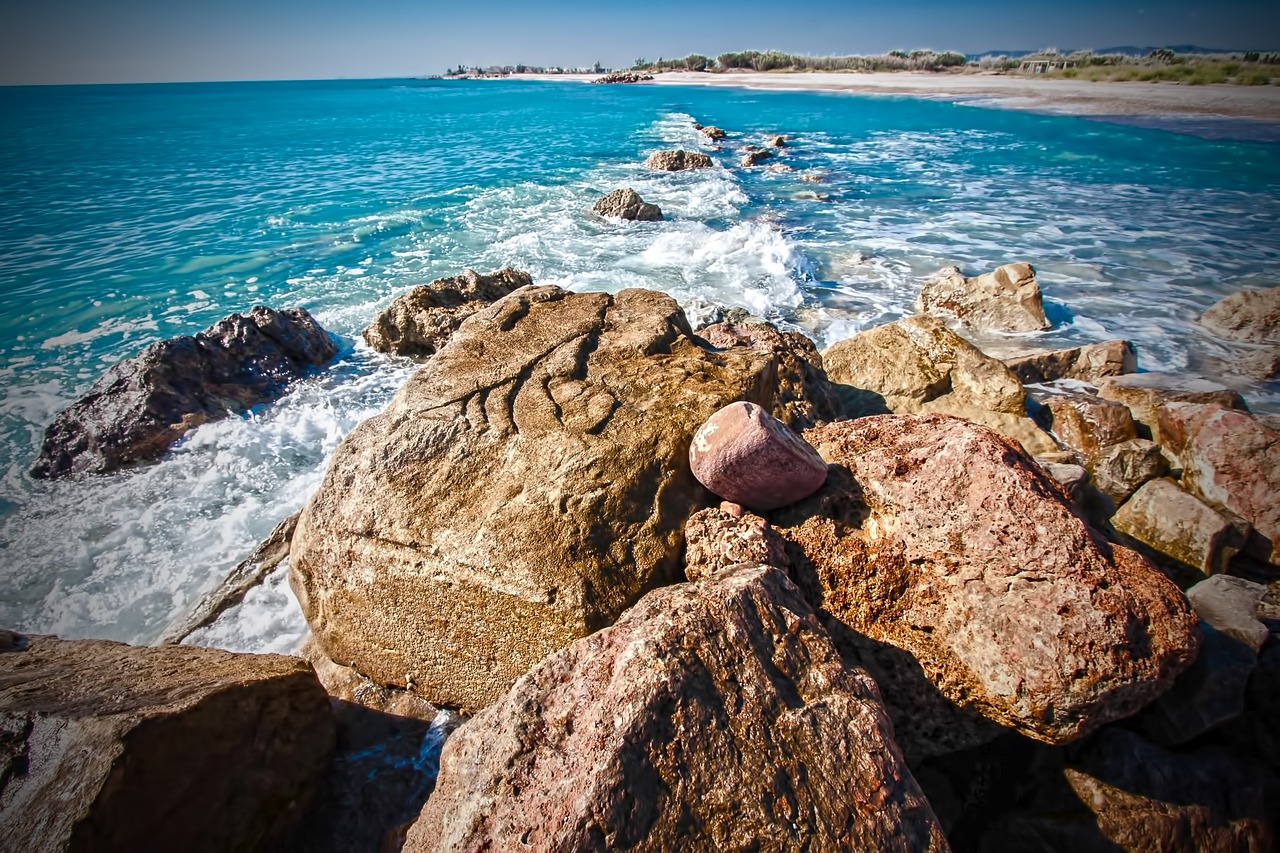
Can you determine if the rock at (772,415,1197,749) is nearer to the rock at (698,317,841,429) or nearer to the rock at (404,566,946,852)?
the rock at (404,566,946,852)

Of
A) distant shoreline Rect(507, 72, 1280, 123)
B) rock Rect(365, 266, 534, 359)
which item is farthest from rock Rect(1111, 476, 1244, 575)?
distant shoreline Rect(507, 72, 1280, 123)

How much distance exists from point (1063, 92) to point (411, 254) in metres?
47.4

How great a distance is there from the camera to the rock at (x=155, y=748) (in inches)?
64.3

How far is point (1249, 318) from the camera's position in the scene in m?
7.31

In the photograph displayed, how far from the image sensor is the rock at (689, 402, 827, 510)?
2.58 m

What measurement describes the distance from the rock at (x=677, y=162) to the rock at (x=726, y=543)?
19785mm

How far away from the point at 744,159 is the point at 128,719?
23096 mm

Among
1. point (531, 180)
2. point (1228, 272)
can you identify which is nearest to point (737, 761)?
point (1228, 272)

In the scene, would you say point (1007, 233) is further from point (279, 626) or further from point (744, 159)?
point (279, 626)

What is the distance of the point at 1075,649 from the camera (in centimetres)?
196

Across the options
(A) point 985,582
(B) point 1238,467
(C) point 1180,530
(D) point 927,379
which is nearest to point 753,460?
(A) point 985,582

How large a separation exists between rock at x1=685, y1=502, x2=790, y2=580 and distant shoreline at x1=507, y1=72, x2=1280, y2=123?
40.9 m

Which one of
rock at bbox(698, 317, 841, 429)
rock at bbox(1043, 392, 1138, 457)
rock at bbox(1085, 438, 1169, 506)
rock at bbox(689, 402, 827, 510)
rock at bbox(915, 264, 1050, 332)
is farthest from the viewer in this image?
rock at bbox(915, 264, 1050, 332)

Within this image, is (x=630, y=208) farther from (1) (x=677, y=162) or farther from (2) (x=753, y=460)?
(2) (x=753, y=460)
